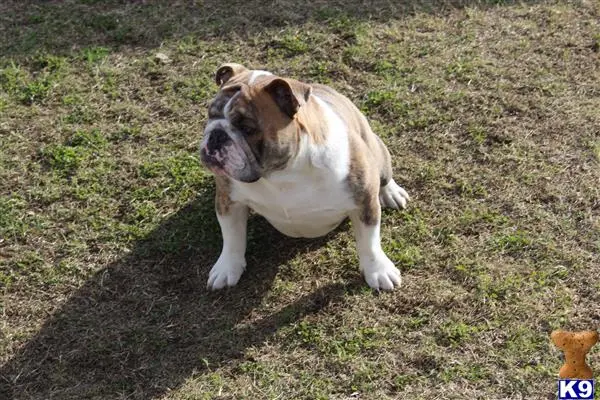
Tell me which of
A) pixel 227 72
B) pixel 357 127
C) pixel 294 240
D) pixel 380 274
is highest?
pixel 227 72

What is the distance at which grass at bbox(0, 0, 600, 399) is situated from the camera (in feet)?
15.0

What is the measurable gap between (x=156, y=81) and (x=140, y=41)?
63 centimetres

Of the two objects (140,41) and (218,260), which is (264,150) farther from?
(140,41)

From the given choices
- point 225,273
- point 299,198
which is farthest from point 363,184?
point 225,273

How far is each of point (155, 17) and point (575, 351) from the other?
4.79 meters

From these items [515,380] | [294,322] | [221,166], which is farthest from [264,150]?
[515,380]

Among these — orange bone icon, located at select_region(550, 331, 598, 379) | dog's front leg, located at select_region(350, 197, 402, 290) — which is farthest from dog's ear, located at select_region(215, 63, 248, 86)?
orange bone icon, located at select_region(550, 331, 598, 379)

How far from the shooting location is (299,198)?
450 centimetres

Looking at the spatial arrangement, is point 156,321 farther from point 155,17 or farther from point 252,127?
point 155,17

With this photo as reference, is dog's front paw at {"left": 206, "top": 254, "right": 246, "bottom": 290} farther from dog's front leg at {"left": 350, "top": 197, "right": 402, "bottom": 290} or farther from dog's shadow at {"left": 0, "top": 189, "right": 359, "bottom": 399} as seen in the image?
dog's front leg at {"left": 350, "top": 197, "right": 402, "bottom": 290}

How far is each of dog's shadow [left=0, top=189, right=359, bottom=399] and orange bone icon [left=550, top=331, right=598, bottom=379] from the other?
125 cm

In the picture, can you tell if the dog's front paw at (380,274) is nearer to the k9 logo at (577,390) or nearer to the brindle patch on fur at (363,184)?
the brindle patch on fur at (363,184)

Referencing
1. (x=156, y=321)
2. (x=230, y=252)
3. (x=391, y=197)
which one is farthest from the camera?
(x=391, y=197)

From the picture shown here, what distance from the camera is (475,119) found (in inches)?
250
